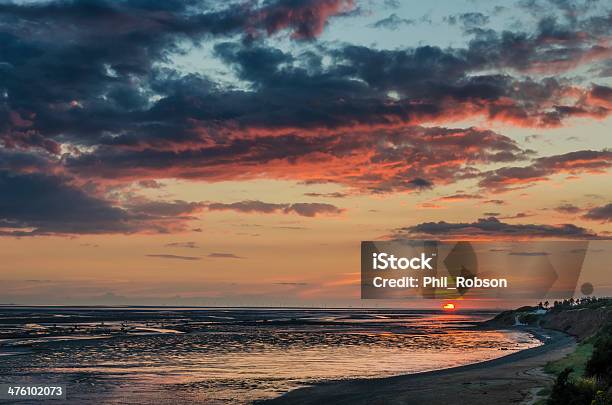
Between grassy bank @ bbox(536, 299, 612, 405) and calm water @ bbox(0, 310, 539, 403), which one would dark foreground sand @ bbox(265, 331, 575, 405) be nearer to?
grassy bank @ bbox(536, 299, 612, 405)

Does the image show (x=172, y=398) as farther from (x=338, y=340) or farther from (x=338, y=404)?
(x=338, y=340)

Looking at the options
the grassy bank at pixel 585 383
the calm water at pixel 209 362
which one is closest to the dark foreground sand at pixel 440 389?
the grassy bank at pixel 585 383

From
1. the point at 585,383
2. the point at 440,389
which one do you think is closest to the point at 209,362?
the point at 440,389

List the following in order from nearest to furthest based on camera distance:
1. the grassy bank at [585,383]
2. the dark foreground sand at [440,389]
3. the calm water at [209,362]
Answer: the grassy bank at [585,383], the dark foreground sand at [440,389], the calm water at [209,362]

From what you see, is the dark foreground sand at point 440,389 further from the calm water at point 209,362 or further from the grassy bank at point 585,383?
the calm water at point 209,362

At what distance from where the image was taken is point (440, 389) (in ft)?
109

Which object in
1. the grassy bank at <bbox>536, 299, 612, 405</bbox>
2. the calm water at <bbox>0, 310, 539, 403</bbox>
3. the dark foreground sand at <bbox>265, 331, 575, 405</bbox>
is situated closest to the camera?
the grassy bank at <bbox>536, 299, 612, 405</bbox>

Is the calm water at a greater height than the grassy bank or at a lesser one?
lesser

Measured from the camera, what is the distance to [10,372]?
43750 millimetres

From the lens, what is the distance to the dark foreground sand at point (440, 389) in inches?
1180

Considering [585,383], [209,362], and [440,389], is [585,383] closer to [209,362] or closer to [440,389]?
[440,389]

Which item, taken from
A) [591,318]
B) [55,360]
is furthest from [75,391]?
[591,318]

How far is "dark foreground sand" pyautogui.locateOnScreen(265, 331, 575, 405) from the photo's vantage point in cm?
2997

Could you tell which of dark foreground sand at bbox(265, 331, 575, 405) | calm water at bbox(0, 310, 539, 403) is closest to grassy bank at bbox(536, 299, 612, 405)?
dark foreground sand at bbox(265, 331, 575, 405)
